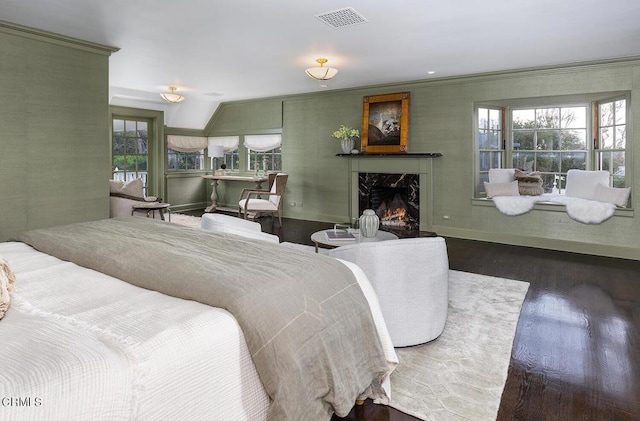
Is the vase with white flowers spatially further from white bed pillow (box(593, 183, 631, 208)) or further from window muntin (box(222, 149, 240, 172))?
white bed pillow (box(593, 183, 631, 208))

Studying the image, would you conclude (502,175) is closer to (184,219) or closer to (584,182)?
(584,182)

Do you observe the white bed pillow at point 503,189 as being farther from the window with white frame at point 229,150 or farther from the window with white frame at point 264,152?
the window with white frame at point 229,150

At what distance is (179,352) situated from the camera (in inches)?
47.5

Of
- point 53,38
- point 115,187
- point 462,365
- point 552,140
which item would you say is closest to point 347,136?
point 552,140

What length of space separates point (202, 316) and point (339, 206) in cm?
626

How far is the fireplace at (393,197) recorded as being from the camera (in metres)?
6.69

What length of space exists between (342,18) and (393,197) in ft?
12.8

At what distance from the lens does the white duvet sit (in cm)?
98

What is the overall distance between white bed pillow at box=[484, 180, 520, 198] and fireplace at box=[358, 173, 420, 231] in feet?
3.55

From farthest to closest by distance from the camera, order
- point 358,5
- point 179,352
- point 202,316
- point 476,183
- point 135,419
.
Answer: point 476,183 < point 358,5 < point 202,316 < point 179,352 < point 135,419

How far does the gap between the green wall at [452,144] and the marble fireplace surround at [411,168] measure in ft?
0.32

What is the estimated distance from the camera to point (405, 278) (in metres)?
2.51

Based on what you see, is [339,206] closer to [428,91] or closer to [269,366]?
[428,91]

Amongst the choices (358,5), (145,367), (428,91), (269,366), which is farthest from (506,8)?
(145,367)
